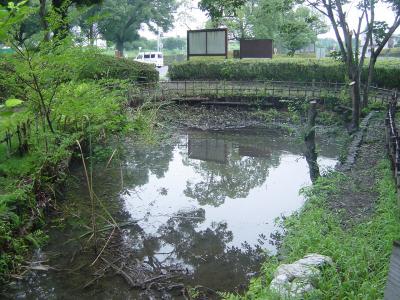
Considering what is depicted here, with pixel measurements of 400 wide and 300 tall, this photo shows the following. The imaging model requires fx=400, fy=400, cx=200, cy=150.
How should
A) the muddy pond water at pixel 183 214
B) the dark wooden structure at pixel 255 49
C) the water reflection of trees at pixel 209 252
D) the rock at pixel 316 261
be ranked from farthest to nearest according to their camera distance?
the dark wooden structure at pixel 255 49
the water reflection of trees at pixel 209 252
the muddy pond water at pixel 183 214
the rock at pixel 316 261

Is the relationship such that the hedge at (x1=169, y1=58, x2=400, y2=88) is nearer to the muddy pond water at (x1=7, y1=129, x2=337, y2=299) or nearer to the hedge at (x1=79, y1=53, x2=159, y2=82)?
the hedge at (x1=79, y1=53, x2=159, y2=82)

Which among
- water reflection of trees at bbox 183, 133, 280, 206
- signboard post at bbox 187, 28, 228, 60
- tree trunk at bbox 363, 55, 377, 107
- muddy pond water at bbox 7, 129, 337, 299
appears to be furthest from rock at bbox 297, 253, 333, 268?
signboard post at bbox 187, 28, 228, 60

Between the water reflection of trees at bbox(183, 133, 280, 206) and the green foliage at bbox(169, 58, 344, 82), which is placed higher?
the green foliage at bbox(169, 58, 344, 82)

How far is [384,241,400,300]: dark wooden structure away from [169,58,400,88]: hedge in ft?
63.5

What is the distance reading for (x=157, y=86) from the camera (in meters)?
20.8

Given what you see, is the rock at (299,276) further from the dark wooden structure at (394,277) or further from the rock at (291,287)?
the dark wooden structure at (394,277)

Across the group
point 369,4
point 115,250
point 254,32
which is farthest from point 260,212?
point 254,32

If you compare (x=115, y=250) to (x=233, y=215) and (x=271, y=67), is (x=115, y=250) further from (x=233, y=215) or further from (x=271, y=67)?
(x=271, y=67)

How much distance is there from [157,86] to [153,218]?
13369 mm

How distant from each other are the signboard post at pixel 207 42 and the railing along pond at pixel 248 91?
348 cm

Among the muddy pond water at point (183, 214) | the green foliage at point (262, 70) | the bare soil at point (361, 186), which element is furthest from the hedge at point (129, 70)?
the bare soil at point (361, 186)

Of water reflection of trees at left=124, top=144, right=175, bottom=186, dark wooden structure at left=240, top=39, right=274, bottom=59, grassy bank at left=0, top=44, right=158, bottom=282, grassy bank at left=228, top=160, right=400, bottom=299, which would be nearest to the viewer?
grassy bank at left=228, top=160, right=400, bottom=299

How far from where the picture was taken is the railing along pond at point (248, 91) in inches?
749

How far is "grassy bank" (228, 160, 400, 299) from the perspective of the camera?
168 inches
